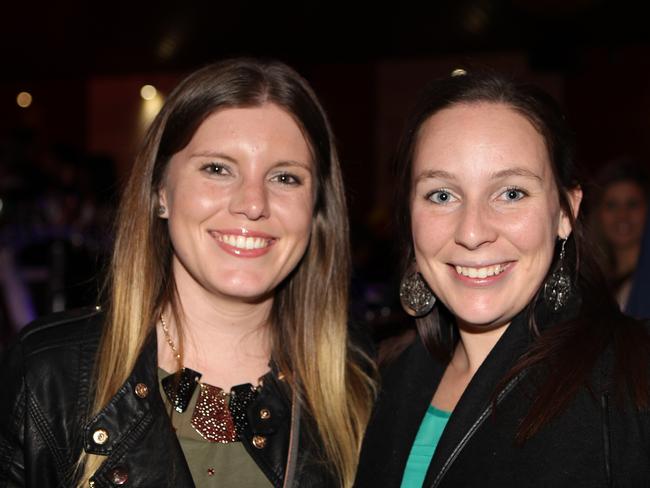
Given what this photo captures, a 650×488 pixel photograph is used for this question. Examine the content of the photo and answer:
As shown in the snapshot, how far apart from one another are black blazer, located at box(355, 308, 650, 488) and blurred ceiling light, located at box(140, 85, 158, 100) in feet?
35.4

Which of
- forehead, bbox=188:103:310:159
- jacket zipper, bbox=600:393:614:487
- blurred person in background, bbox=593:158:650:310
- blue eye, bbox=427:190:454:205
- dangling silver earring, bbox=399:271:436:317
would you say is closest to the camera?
jacket zipper, bbox=600:393:614:487

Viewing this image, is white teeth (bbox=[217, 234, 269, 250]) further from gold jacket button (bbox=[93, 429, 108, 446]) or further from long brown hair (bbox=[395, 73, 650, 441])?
gold jacket button (bbox=[93, 429, 108, 446])

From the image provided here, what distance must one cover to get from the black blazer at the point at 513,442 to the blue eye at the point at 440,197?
366 millimetres

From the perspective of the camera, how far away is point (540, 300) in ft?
6.91

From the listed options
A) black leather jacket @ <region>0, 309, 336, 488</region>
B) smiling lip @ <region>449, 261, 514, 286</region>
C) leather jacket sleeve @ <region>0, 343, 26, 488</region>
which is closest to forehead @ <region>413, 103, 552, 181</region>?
smiling lip @ <region>449, 261, 514, 286</region>

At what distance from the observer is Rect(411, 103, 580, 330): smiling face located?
1983mm

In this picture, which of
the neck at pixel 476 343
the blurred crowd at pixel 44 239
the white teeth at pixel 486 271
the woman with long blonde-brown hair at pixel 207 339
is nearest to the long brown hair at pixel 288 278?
the woman with long blonde-brown hair at pixel 207 339

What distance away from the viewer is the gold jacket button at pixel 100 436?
2094 millimetres

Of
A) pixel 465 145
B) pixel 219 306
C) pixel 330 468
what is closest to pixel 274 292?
pixel 219 306

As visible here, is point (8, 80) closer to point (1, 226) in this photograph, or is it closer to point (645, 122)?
point (1, 226)

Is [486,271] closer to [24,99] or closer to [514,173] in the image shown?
[514,173]

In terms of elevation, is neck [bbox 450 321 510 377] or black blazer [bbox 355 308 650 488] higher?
neck [bbox 450 321 510 377]

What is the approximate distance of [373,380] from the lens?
2.55 m

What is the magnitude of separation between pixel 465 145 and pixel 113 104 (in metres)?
11.3
